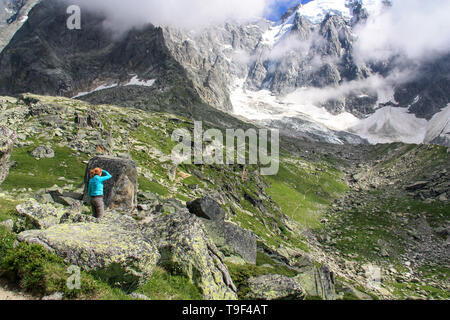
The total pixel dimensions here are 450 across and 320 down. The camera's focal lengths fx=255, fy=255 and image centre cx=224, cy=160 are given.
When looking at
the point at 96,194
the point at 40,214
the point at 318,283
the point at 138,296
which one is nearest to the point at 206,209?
the point at 318,283

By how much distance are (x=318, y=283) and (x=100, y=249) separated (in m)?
14.2

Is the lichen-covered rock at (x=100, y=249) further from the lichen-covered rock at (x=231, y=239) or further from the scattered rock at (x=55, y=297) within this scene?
the lichen-covered rock at (x=231, y=239)

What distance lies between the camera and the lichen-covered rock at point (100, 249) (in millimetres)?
8867

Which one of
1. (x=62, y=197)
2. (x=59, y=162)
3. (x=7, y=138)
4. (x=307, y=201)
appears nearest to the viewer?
(x=7, y=138)

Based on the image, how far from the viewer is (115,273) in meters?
9.19

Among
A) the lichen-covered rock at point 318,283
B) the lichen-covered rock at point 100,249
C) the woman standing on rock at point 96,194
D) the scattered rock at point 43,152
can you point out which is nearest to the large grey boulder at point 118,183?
the woman standing on rock at point 96,194

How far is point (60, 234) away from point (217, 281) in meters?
6.91

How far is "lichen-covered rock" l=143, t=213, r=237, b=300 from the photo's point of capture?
11336 millimetres

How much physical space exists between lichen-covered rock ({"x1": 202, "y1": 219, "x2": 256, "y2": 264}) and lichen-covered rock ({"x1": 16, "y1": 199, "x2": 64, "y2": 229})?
32.4ft

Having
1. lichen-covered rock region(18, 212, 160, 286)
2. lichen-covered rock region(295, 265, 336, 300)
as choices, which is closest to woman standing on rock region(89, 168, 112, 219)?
lichen-covered rock region(18, 212, 160, 286)

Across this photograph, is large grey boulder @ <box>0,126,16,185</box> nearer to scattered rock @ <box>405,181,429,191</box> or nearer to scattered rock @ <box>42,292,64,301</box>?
scattered rock @ <box>42,292,64,301</box>

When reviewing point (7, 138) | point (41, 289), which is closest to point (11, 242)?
point (41, 289)
